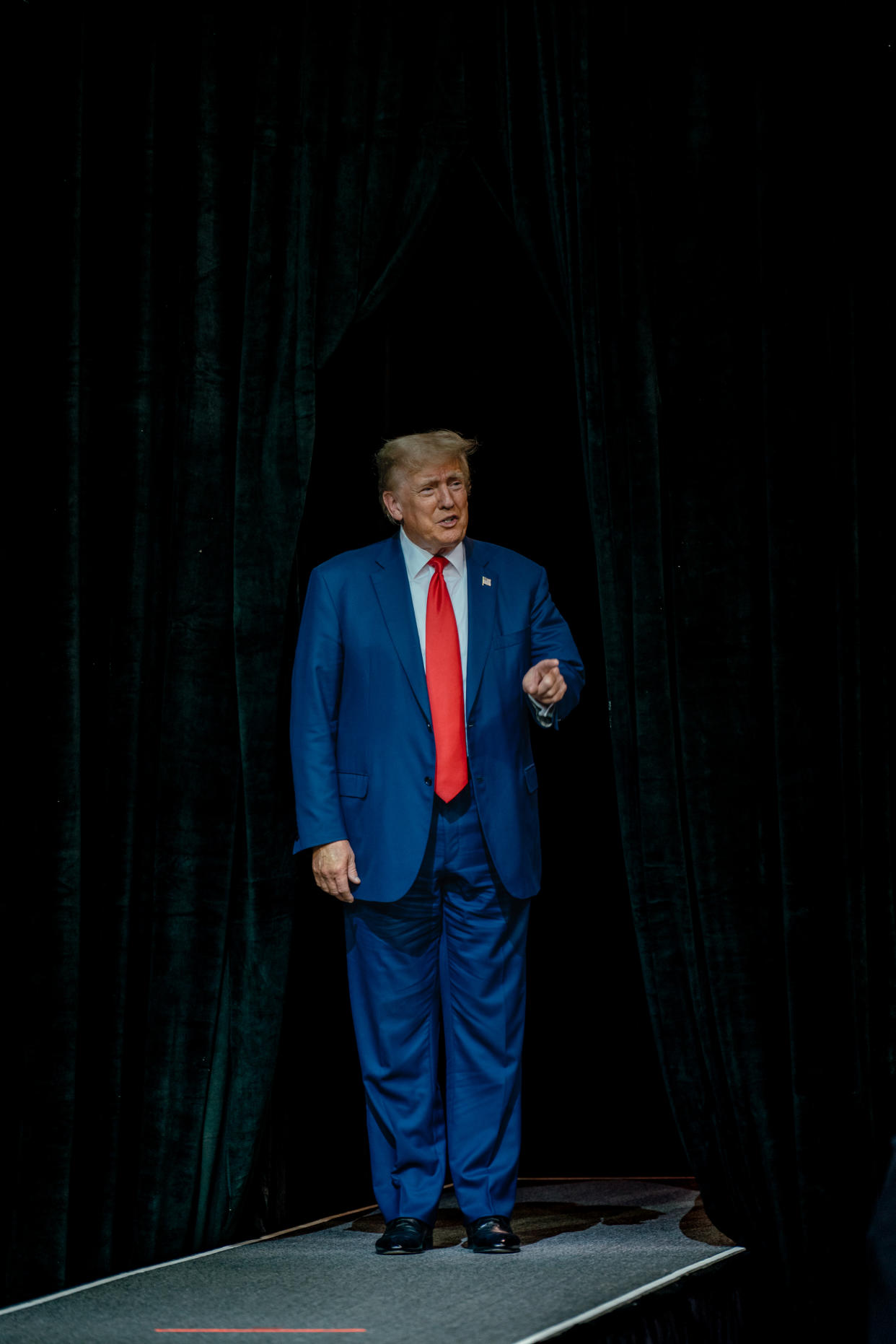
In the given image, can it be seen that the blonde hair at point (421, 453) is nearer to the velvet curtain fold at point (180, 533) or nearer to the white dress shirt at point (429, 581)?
the white dress shirt at point (429, 581)

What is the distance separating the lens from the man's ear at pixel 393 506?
2980mm

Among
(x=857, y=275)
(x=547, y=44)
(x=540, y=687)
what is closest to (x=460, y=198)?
(x=547, y=44)

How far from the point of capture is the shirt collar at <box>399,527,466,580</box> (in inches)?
118

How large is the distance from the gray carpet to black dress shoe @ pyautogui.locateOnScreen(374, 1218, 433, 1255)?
0.06 feet

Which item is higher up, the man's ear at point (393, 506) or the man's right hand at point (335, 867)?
the man's ear at point (393, 506)

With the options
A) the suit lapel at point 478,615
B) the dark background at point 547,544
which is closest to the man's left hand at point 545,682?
the suit lapel at point 478,615

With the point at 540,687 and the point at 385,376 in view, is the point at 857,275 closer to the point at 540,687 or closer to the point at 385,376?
the point at 540,687

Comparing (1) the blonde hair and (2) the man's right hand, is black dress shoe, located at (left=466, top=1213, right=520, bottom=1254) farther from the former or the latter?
(1) the blonde hair

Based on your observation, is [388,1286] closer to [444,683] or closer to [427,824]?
[427,824]

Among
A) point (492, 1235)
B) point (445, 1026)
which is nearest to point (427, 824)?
point (445, 1026)

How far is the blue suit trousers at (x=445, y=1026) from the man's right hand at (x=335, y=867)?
0.30ft

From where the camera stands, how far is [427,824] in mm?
2832

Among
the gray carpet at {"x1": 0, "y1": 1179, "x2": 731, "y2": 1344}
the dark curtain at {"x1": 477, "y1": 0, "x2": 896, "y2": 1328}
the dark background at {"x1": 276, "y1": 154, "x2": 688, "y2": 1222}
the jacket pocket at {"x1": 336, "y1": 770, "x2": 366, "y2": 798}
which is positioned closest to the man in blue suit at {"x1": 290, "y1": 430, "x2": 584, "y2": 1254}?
the jacket pocket at {"x1": 336, "y1": 770, "x2": 366, "y2": 798}

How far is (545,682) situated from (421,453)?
20.2 inches
